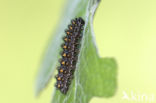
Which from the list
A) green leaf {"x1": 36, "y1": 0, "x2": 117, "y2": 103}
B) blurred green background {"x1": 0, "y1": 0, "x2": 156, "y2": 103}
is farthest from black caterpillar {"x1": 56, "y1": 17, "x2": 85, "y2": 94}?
blurred green background {"x1": 0, "y1": 0, "x2": 156, "y2": 103}

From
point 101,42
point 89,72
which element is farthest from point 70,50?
point 101,42

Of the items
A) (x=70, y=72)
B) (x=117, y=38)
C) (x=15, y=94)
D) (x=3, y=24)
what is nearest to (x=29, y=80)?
(x=15, y=94)

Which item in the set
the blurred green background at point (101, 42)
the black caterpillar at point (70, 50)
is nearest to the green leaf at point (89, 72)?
the black caterpillar at point (70, 50)

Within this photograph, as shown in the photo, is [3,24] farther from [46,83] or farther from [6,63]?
[46,83]

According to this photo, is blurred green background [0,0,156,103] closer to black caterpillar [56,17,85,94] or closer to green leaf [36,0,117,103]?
black caterpillar [56,17,85,94]

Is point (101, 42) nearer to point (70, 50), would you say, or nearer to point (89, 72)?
point (70, 50)

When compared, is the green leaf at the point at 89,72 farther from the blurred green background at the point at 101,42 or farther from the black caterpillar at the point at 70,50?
the blurred green background at the point at 101,42
